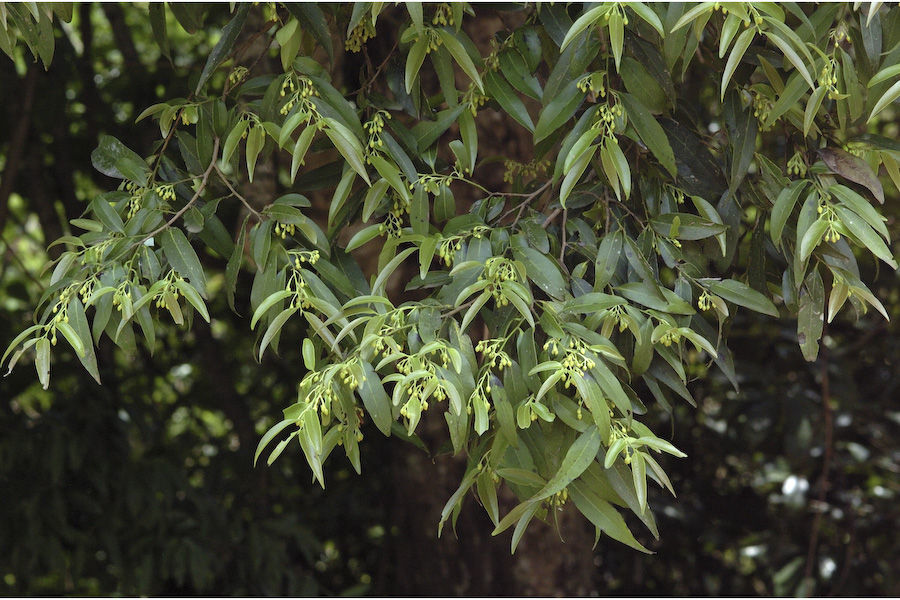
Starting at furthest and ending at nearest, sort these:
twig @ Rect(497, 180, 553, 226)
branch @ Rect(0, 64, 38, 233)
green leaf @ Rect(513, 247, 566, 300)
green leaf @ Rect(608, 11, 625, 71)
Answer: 1. branch @ Rect(0, 64, 38, 233)
2. twig @ Rect(497, 180, 553, 226)
3. green leaf @ Rect(513, 247, 566, 300)
4. green leaf @ Rect(608, 11, 625, 71)

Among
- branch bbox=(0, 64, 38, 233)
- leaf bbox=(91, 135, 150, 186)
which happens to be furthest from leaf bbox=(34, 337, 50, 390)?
branch bbox=(0, 64, 38, 233)

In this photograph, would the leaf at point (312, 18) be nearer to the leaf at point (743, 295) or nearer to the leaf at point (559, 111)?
the leaf at point (559, 111)

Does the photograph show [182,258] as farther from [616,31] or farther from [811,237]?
[811,237]

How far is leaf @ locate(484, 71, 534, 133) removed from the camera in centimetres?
98

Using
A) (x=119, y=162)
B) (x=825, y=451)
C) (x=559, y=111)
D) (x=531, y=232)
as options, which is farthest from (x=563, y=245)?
(x=825, y=451)

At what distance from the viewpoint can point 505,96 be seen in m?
0.99

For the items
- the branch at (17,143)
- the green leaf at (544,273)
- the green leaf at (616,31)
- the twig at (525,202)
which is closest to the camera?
the green leaf at (616,31)

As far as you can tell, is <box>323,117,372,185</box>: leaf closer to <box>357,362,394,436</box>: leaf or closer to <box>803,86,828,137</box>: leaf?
<box>357,362,394,436</box>: leaf

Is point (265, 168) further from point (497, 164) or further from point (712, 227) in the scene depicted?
point (712, 227)

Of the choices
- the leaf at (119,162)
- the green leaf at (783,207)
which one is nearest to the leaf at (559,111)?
the green leaf at (783,207)

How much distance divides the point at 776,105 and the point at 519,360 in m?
0.38

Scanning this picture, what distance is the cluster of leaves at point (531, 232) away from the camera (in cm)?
81

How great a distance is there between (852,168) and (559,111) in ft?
1.06

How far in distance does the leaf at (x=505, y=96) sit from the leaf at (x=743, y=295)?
278 mm
